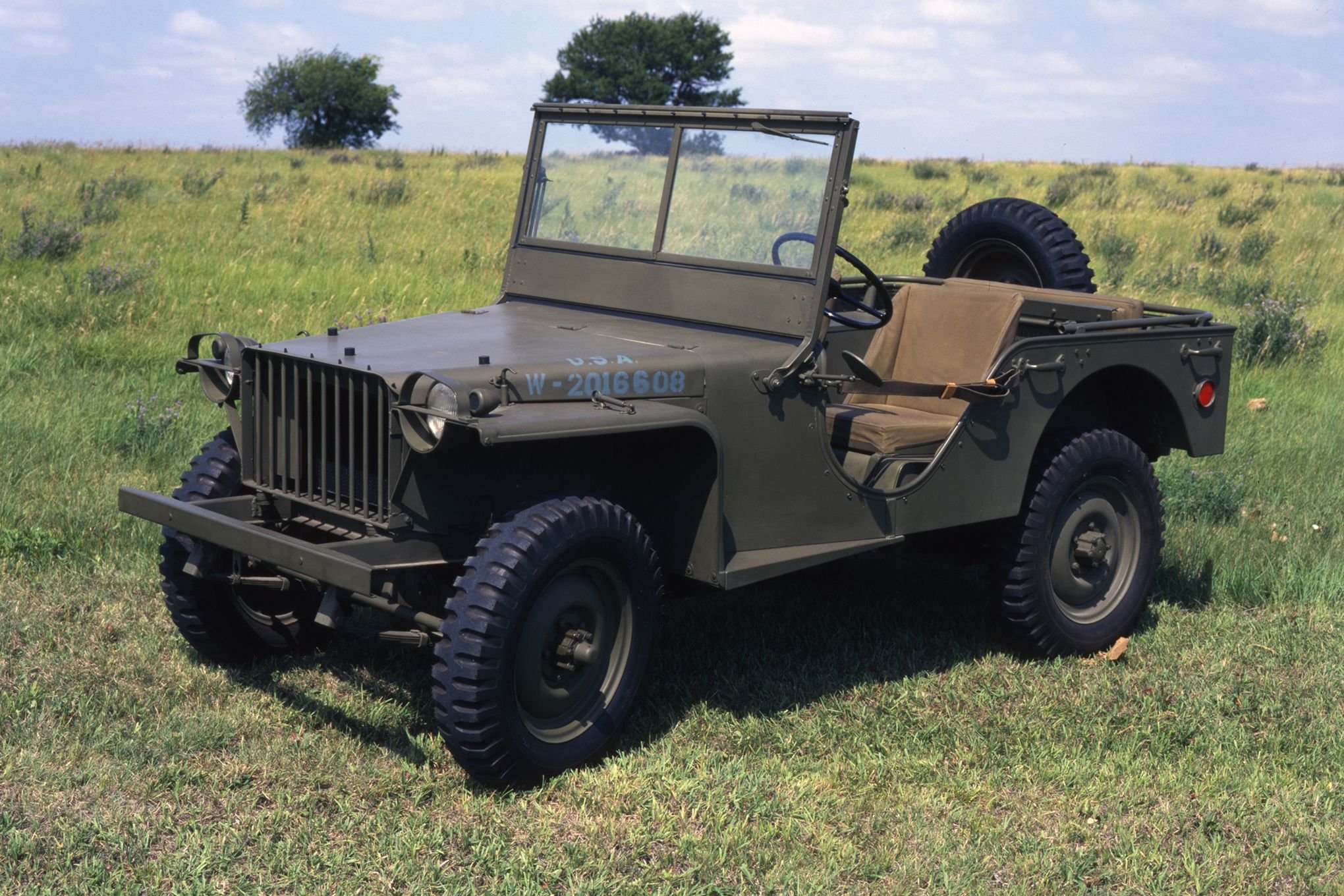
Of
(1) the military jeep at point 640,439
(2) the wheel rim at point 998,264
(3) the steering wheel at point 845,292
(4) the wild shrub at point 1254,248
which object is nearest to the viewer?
(1) the military jeep at point 640,439

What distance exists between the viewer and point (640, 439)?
417 cm

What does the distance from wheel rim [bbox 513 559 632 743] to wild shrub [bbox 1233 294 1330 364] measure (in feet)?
23.7

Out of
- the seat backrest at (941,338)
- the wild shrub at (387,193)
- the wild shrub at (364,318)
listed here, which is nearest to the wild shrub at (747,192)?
the seat backrest at (941,338)

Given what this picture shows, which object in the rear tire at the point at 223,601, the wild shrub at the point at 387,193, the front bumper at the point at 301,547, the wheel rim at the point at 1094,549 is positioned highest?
the wild shrub at the point at 387,193

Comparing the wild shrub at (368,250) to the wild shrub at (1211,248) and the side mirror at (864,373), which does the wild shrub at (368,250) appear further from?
the wild shrub at (1211,248)

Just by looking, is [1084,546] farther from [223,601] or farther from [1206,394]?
[223,601]

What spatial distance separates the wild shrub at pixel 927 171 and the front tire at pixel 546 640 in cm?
2099

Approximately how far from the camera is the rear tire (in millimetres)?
4258

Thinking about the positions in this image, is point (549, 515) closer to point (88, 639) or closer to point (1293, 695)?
point (88, 639)

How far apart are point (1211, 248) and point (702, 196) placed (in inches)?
444

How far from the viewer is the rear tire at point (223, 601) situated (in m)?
4.26

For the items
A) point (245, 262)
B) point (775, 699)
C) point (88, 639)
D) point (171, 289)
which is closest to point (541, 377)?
point (775, 699)

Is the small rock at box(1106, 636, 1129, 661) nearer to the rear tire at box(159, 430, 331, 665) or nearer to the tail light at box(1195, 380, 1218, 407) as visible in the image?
the tail light at box(1195, 380, 1218, 407)

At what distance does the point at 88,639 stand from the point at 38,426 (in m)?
2.44
